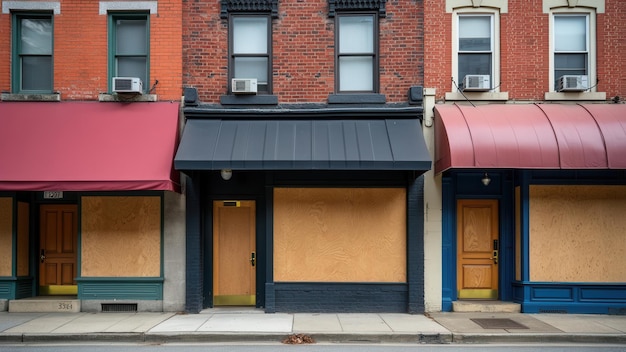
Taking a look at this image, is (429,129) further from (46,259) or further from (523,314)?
(46,259)

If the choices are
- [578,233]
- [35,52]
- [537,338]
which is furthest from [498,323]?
[35,52]

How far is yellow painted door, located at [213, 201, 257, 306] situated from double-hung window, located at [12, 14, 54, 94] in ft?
16.0

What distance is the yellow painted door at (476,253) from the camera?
11914mm

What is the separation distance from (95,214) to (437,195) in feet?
24.5

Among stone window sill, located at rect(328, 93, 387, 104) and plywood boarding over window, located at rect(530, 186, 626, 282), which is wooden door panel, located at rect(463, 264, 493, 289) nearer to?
plywood boarding over window, located at rect(530, 186, 626, 282)

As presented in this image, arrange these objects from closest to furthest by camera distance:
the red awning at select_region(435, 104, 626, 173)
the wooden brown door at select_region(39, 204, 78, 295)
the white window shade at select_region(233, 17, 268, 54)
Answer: the red awning at select_region(435, 104, 626, 173) → the white window shade at select_region(233, 17, 268, 54) → the wooden brown door at select_region(39, 204, 78, 295)

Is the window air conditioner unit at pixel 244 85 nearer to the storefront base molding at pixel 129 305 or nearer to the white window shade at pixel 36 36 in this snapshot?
the white window shade at pixel 36 36

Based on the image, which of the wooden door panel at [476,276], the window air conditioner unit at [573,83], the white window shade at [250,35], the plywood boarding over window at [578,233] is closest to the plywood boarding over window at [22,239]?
the white window shade at [250,35]

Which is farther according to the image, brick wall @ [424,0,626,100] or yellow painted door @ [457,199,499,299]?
yellow painted door @ [457,199,499,299]

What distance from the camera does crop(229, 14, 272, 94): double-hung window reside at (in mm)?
11984

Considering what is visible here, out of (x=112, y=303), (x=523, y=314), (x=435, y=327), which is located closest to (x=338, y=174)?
(x=435, y=327)

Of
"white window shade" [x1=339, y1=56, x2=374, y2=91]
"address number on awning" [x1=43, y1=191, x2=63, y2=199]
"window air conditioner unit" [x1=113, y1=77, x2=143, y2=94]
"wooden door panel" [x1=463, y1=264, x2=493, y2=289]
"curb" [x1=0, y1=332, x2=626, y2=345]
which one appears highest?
"white window shade" [x1=339, y1=56, x2=374, y2=91]

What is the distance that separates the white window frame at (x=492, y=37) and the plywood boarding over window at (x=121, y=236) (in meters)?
7.07

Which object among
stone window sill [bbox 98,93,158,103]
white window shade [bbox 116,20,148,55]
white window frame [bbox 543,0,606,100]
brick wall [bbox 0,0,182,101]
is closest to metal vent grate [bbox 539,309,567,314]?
white window frame [bbox 543,0,606,100]
